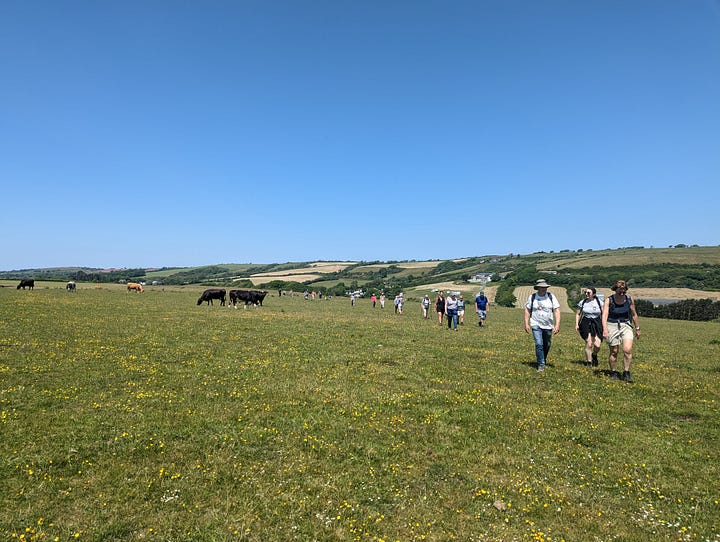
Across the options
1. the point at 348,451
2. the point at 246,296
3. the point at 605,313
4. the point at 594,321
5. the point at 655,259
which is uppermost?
the point at 655,259

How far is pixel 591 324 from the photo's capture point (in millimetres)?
13734

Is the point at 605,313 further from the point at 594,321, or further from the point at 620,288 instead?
the point at 594,321

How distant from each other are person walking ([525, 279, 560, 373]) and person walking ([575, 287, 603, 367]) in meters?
1.51

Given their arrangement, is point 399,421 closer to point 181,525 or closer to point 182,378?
point 181,525

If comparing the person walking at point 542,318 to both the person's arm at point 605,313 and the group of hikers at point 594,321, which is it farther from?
the person's arm at point 605,313

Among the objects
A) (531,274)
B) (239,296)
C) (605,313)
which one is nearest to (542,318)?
(605,313)

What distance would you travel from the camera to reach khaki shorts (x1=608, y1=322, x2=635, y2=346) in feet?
38.7

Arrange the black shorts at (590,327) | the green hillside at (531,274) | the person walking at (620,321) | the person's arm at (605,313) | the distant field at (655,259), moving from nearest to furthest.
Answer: the person walking at (620,321) < the person's arm at (605,313) < the black shorts at (590,327) < the green hillside at (531,274) < the distant field at (655,259)

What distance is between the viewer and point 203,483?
5777 millimetres

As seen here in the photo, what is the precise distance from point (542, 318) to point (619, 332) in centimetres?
215

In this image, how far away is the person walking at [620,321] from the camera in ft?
38.7

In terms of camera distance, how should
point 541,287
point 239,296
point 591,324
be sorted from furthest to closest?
point 239,296 < point 591,324 < point 541,287

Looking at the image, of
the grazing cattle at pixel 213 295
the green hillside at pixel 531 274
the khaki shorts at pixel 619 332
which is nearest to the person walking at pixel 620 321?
the khaki shorts at pixel 619 332

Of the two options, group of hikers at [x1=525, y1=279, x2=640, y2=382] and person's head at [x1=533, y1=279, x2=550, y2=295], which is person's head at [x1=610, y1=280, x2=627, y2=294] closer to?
group of hikers at [x1=525, y1=279, x2=640, y2=382]
